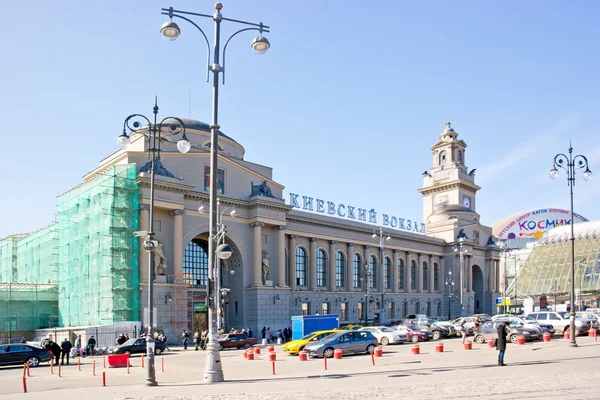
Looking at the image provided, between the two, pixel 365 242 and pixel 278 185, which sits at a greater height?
pixel 278 185

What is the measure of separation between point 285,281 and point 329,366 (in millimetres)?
37164

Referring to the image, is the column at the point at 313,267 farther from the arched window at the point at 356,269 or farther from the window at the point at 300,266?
the arched window at the point at 356,269

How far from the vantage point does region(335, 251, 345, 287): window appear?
7288 cm

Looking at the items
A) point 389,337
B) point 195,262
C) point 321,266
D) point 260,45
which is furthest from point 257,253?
point 260,45

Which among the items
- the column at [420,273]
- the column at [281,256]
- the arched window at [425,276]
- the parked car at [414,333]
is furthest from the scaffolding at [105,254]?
the arched window at [425,276]

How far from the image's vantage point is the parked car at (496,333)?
3922 cm

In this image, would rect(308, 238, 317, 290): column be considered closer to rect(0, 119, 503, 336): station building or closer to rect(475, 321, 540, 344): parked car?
rect(0, 119, 503, 336): station building

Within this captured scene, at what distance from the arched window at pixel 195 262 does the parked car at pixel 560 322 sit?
2919cm

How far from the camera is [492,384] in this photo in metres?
18.8

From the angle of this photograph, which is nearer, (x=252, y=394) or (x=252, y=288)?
(x=252, y=394)

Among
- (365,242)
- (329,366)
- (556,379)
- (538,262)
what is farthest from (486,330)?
→ (538,262)

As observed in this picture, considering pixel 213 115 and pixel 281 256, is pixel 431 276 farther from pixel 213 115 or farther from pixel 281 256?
pixel 213 115

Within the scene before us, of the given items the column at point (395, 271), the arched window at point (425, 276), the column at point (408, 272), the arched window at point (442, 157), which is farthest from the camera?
the arched window at point (442, 157)

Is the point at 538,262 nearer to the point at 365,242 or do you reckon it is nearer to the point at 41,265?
the point at 365,242
